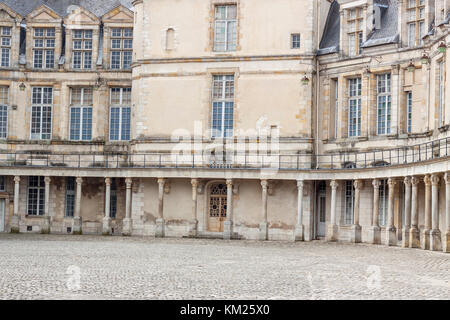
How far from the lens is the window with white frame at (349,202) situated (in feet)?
122

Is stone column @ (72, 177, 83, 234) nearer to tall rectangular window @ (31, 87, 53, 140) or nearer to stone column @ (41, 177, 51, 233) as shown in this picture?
stone column @ (41, 177, 51, 233)

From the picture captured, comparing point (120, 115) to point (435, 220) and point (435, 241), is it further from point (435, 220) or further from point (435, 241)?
point (435, 241)

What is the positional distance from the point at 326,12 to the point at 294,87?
4.38m

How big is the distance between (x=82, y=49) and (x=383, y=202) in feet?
60.0

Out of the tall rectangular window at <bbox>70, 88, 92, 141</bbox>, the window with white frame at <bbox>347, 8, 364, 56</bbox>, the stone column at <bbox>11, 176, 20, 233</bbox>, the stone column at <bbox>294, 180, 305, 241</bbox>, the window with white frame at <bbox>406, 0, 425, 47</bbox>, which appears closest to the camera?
the window with white frame at <bbox>406, 0, 425, 47</bbox>

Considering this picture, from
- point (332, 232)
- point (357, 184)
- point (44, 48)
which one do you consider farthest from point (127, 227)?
point (44, 48)

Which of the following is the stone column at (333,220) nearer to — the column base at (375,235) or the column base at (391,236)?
the column base at (375,235)

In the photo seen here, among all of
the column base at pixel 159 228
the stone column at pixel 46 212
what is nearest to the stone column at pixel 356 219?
the column base at pixel 159 228

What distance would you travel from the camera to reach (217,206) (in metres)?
39.6

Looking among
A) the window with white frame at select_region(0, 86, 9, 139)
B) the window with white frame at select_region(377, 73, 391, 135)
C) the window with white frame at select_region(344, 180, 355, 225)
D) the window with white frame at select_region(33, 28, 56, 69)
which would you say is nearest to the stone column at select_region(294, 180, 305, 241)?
the window with white frame at select_region(344, 180, 355, 225)

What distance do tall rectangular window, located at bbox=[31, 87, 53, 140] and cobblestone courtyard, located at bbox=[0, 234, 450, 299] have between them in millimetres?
12521

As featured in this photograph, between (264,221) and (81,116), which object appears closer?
(264,221)

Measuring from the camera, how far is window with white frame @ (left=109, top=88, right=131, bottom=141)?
42969 millimetres
